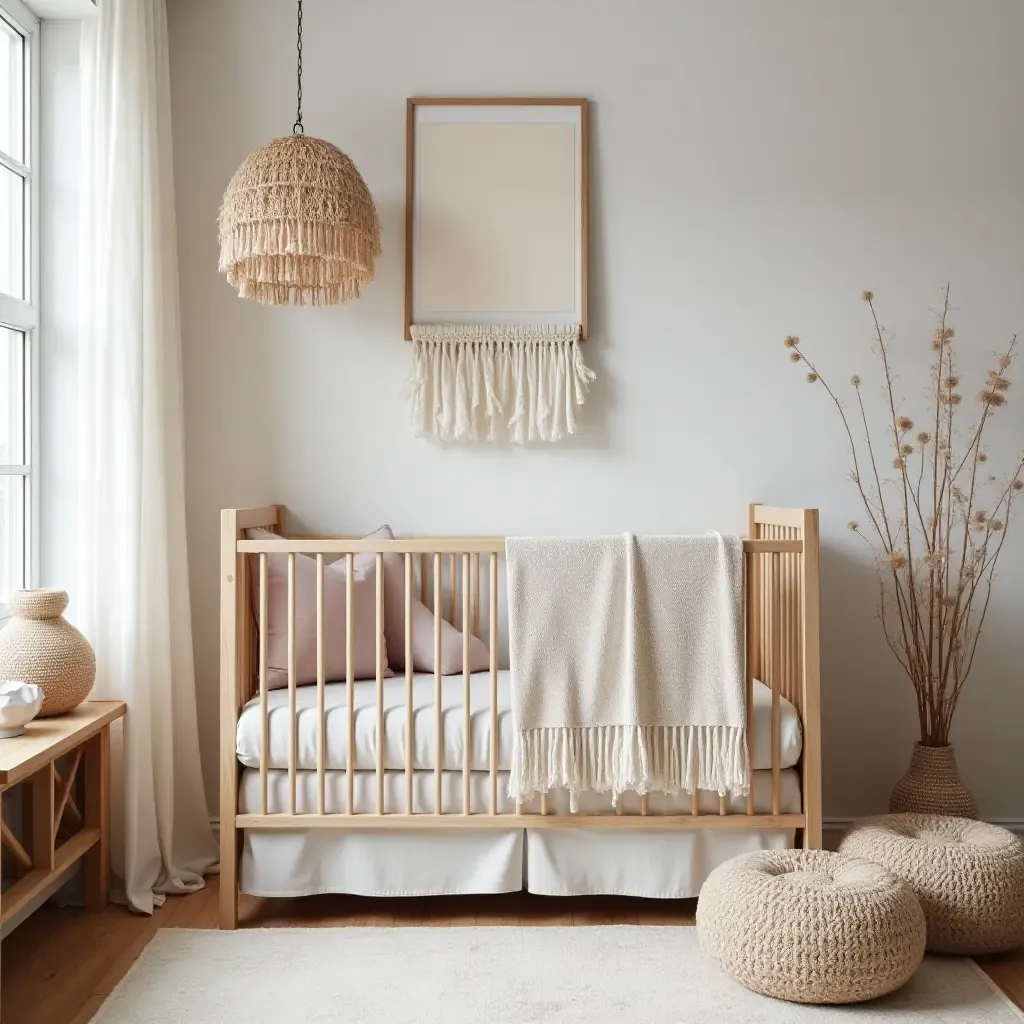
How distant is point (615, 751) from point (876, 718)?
104cm

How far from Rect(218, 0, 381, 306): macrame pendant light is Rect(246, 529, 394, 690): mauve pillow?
683 millimetres

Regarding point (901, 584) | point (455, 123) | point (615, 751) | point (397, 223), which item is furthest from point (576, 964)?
point (455, 123)

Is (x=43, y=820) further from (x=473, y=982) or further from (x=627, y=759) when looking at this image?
(x=627, y=759)

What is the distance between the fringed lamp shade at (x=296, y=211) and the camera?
2281 millimetres

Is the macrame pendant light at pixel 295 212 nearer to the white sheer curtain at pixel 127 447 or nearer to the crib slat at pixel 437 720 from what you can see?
the white sheer curtain at pixel 127 447

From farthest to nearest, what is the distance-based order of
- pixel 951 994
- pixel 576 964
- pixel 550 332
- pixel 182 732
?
pixel 550 332 < pixel 182 732 < pixel 576 964 < pixel 951 994

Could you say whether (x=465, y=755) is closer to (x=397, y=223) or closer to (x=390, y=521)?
(x=390, y=521)

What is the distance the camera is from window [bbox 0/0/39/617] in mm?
2311

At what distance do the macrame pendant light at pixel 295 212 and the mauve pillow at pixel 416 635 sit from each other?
730 millimetres

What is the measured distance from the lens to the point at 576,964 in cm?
200

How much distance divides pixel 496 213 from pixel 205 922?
A: 1.94 meters

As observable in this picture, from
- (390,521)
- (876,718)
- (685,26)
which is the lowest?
(876,718)

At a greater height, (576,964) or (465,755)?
(465,755)

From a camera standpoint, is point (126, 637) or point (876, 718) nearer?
point (126, 637)
